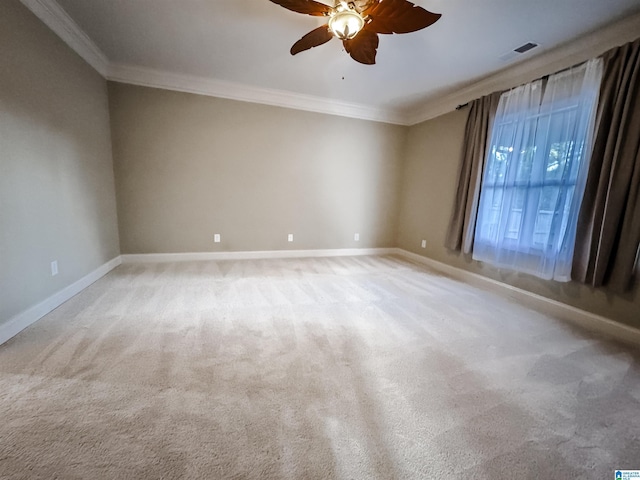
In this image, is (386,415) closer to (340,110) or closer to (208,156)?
(208,156)

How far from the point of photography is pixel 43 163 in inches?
82.1

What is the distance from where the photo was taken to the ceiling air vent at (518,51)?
240 centimetres

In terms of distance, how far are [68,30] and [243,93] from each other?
1.80 meters

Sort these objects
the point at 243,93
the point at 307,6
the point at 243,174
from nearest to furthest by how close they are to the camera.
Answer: the point at 307,6 → the point at 243,93 → the point at 243,174

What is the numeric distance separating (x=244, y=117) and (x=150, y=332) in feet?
10.2

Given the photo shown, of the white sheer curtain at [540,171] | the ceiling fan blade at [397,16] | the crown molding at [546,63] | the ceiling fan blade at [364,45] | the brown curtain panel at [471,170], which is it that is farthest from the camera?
the brown curtain panel at [471,170]

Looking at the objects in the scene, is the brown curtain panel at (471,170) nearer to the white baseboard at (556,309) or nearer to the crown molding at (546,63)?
the crown molding at (546,63)

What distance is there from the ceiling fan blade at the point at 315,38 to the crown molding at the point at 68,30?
1.98m

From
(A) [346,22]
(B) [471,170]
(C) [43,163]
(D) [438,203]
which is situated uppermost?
(A) [346,22]

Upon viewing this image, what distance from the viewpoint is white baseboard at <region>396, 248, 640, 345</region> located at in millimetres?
2074

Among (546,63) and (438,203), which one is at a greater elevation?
(546,63)

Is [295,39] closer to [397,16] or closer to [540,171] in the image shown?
[397,16]

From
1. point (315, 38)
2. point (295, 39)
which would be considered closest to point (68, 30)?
point (295, 39)

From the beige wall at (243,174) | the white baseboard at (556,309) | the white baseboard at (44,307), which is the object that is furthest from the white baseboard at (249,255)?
the white baseboard at (556,309)
